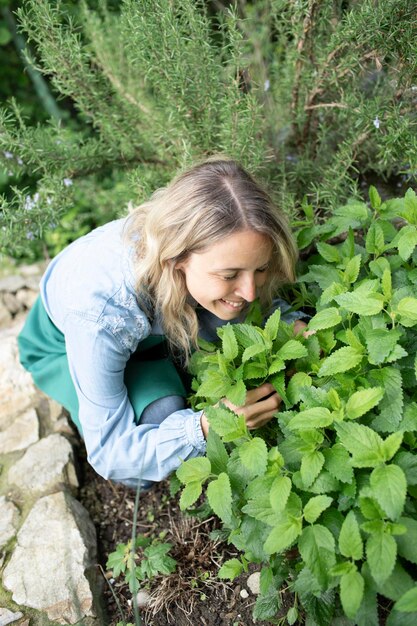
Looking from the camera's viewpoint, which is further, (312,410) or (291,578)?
(291,578)

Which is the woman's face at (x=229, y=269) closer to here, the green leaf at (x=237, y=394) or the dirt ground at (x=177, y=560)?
the green leaf at (x=237, y=394)

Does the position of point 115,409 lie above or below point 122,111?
below

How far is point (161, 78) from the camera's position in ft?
6.79

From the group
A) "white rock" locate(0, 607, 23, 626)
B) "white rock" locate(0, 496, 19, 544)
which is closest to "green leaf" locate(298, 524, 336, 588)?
"white rock" locate(0, 607, 23, 626)

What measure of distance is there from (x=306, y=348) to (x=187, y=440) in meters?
0.45

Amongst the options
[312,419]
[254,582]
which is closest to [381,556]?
[312,419]

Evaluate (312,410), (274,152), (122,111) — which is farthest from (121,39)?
(312,410)

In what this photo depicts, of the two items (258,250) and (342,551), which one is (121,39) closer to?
(258,250)

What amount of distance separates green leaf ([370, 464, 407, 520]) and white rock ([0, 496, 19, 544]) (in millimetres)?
1269

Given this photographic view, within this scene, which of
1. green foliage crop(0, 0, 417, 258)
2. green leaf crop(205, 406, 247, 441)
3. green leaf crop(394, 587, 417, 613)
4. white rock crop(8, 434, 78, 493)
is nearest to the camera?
green leaf crop(394, 587, 417, 613)

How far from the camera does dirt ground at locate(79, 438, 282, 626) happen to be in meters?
1.72

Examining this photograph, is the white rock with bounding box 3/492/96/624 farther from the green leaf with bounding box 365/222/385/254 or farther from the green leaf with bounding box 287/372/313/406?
the green leaf with bounding box 365/222/385/254

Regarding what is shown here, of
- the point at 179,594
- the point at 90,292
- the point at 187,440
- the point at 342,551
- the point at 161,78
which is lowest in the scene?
the point at 179,594

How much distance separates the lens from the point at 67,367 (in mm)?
2102
